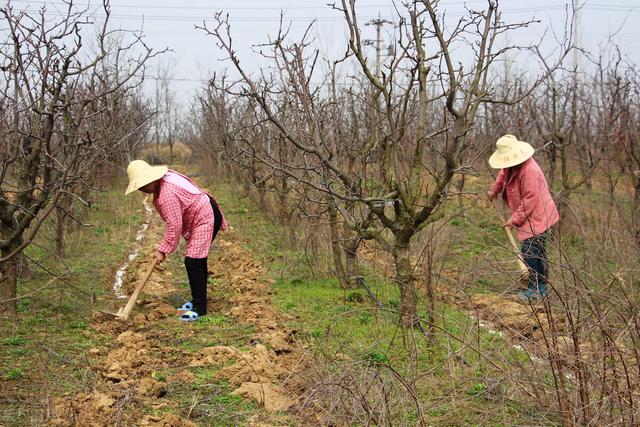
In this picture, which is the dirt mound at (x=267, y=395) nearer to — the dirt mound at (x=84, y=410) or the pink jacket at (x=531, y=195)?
the dirt mound at (x=84, y=410)

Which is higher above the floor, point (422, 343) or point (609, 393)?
point (609, 393)

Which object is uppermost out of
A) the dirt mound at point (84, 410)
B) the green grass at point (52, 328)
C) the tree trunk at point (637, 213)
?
the tree trunk at point (637, 213)

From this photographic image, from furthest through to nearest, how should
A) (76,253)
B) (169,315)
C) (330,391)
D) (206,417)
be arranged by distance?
(76,253), (169,315), (206,417), (330,391)

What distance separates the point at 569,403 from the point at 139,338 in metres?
3.22

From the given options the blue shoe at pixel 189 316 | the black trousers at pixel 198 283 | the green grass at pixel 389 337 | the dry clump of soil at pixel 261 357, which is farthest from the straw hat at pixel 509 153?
the blue shoe at pixel 189 316

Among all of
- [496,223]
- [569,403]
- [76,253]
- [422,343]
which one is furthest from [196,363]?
[496,223]

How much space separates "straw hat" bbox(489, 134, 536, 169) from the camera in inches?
265

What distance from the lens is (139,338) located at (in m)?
5.31

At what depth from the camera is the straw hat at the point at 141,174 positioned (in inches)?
241

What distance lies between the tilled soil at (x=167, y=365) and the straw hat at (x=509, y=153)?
8.11 ft

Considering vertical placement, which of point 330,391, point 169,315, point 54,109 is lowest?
point 169,315

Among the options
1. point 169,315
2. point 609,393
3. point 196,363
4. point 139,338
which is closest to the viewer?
point 609,393

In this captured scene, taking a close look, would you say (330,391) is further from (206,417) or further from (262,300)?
(262,300)

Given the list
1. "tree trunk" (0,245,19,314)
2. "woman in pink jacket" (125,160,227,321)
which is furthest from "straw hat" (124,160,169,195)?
"tree trunk" (0,245,19,314)
